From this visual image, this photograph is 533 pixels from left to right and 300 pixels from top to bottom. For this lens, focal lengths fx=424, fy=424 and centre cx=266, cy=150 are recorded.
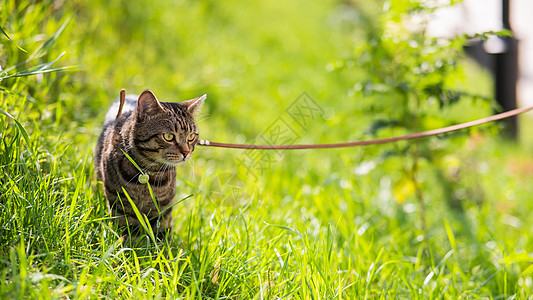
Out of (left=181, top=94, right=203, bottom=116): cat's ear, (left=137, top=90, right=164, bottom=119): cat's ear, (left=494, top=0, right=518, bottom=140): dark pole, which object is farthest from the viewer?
(left=494, top=0, right=518, bottom=140): dark pole

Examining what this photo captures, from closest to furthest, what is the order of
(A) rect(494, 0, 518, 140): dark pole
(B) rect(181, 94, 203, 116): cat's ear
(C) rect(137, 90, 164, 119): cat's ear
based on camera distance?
1. (C) rect(137, 90, 164, 119): cat's ear
2. (B) rect(181, 94, 203, 116): cat's ear
3. (A) rect(494, 0, 518, 140): dark pole

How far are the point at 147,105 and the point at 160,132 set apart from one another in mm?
114

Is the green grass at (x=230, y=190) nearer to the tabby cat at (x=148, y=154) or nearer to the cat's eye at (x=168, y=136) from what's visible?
the tabby cat at (x=148, y=154)

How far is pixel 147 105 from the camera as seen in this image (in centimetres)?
162

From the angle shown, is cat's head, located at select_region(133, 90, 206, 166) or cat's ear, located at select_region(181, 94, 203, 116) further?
cat's ear, located at select_region(181, 94, 203, 116)

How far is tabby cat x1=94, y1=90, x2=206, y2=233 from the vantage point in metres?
1.63

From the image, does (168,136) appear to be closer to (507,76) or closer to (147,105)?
(147,105)

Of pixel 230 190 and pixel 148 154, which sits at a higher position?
pixel 148 154

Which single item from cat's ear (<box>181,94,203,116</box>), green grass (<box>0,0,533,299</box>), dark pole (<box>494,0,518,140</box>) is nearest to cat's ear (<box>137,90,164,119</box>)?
cat's ear (<box>181,94,203,116</box>)

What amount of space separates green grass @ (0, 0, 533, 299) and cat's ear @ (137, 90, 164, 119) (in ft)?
1.50

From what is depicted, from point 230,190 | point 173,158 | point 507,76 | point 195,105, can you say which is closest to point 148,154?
point 173,158

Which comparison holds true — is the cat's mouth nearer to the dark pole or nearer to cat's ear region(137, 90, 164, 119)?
cat's ear region(137, 90, 164, 119)

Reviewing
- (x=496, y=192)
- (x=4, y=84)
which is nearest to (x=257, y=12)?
(x=496, y=192)

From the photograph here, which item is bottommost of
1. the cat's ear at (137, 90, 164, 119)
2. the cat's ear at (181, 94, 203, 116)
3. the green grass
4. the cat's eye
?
the green grass
